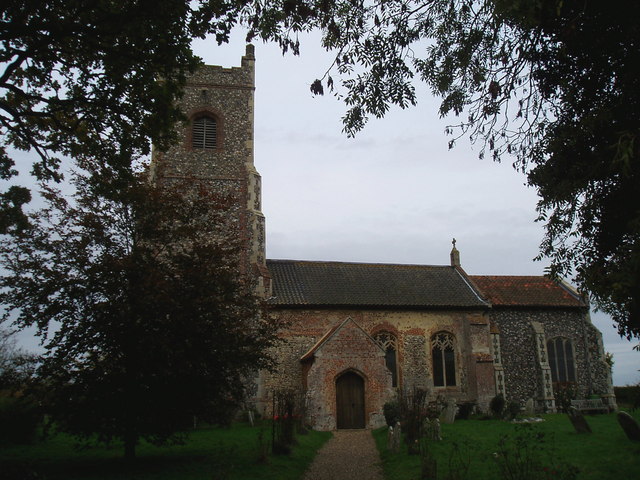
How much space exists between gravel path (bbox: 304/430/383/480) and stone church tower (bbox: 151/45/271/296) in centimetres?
793

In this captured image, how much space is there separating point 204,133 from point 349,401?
13.6 m

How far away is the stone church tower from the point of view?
2223cm

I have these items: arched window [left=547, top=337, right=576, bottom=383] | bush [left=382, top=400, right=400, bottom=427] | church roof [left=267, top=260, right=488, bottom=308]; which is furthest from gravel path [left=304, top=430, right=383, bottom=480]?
arched window [left=547, top=337, right=576, bottom=383]

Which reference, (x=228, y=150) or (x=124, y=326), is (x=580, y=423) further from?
(x=228, y=150)

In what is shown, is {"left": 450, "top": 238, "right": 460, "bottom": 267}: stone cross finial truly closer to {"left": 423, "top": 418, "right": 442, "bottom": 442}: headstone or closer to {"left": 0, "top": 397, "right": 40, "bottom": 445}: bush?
{"left": 423, "top": 418, "right": 442, "bottom": 442}: headstone

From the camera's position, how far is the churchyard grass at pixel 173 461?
973 cm

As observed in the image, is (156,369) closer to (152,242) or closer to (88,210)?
(152,242)

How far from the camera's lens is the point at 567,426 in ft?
53.8

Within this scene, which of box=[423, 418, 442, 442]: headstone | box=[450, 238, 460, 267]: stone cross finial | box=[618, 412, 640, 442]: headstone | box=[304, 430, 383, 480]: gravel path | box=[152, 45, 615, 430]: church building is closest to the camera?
box=[304, 430, 383, 480]: gravel path

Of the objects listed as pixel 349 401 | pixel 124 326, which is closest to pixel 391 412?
pixel 349 401

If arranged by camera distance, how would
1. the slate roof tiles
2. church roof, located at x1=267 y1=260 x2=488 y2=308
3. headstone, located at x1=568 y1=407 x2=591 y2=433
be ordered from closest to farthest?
Answer: 1. headstone, located at x1=568 y1=407 x2=591 y2=433
2. church roof, located at x1=267 y1=260 x2=488 y2=308
3. the slate roof tiles

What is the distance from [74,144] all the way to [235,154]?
574 inches

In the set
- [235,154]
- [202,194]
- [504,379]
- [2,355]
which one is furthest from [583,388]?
[2,355]

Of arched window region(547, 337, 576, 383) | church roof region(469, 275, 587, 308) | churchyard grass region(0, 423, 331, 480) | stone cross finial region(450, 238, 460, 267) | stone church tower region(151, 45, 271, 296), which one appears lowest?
churchyard grass region(0, 423, 331, 480)
